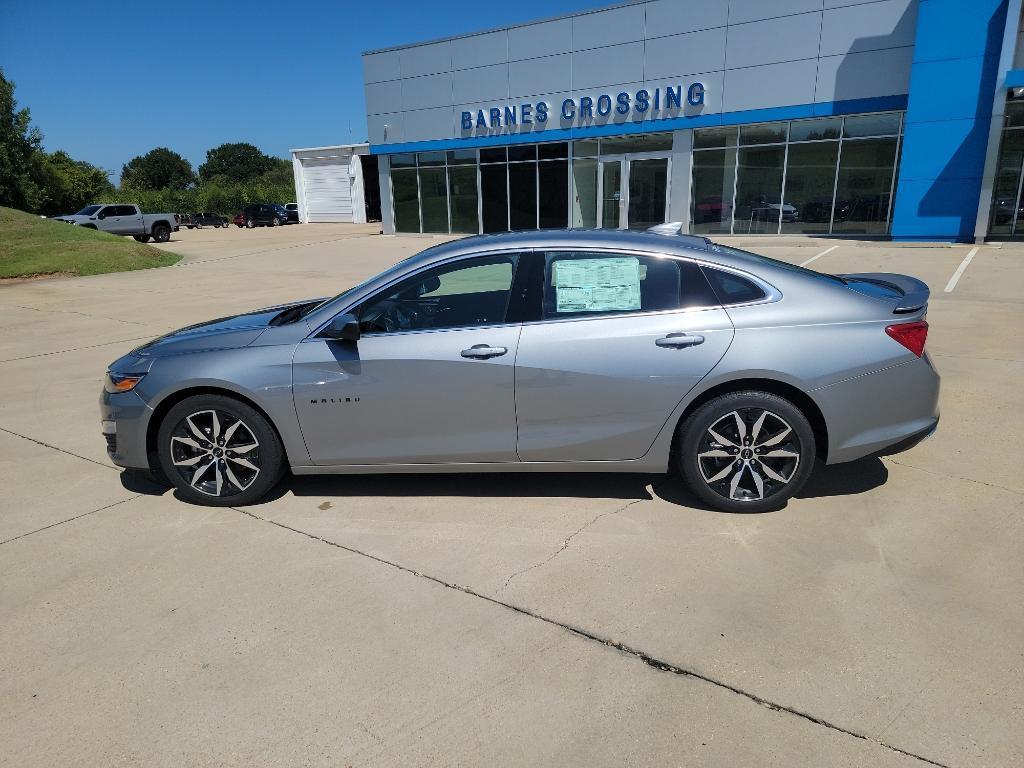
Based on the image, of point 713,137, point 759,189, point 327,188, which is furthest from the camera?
point 327,188

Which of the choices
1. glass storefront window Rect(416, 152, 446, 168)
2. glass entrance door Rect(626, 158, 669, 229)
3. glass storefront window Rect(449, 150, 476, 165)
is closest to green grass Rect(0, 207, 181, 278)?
glass storefront window Rect(416, 152, 446, 168)

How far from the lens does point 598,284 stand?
3881 mm

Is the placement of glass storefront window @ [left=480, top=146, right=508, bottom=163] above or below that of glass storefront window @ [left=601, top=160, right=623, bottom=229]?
above

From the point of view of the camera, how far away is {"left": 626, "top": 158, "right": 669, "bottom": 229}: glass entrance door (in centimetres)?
2323

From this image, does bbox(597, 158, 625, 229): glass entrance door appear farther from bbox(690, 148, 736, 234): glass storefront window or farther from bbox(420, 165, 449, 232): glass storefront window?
bbox(420, 165, 449, 232): glass storefront window

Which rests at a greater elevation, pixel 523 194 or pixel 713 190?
pixel 523 194

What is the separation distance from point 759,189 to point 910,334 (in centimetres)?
1984

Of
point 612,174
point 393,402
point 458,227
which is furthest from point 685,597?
point 458,227

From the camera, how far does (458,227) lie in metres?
29.0

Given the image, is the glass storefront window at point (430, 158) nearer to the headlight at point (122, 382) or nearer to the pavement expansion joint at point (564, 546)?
the headlight at point (122, 382)

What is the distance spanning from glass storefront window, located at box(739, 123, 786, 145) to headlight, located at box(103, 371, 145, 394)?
21.1 metres

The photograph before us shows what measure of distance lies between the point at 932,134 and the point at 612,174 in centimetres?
969

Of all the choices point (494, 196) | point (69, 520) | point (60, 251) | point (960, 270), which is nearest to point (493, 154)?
point (494, 196)

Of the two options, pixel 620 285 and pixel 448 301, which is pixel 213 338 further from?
pixel 620 285
